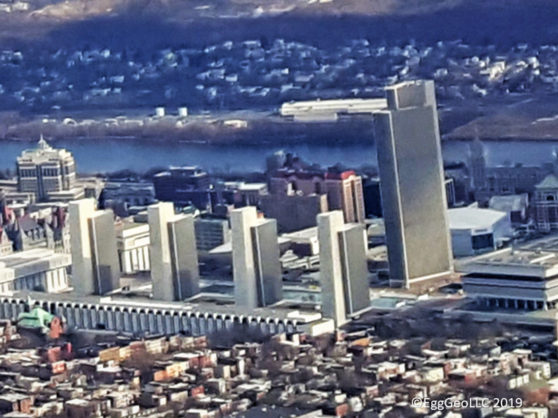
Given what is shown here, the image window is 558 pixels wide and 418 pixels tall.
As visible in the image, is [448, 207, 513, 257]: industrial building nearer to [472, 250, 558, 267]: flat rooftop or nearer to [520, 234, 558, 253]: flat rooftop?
[520, 234, 558, 253]: flat rooftop

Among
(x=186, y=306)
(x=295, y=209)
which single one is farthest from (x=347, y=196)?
(x=186, y=306)

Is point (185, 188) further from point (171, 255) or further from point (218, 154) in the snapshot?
point (171, 255)

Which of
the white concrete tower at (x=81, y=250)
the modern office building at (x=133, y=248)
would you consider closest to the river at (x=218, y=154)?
the modern office building at (x=133, y=248)

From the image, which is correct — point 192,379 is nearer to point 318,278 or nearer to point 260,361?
point 260,361

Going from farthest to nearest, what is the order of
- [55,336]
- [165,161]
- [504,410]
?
[165,161] → [55,336] → [504,410]

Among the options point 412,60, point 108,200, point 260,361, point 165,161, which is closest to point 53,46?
point 412,60

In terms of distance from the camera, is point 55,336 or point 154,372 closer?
point 154,372

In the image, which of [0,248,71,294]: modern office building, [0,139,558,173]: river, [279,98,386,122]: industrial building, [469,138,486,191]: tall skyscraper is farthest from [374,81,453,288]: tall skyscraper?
[279,98,386,122]: industrial building
